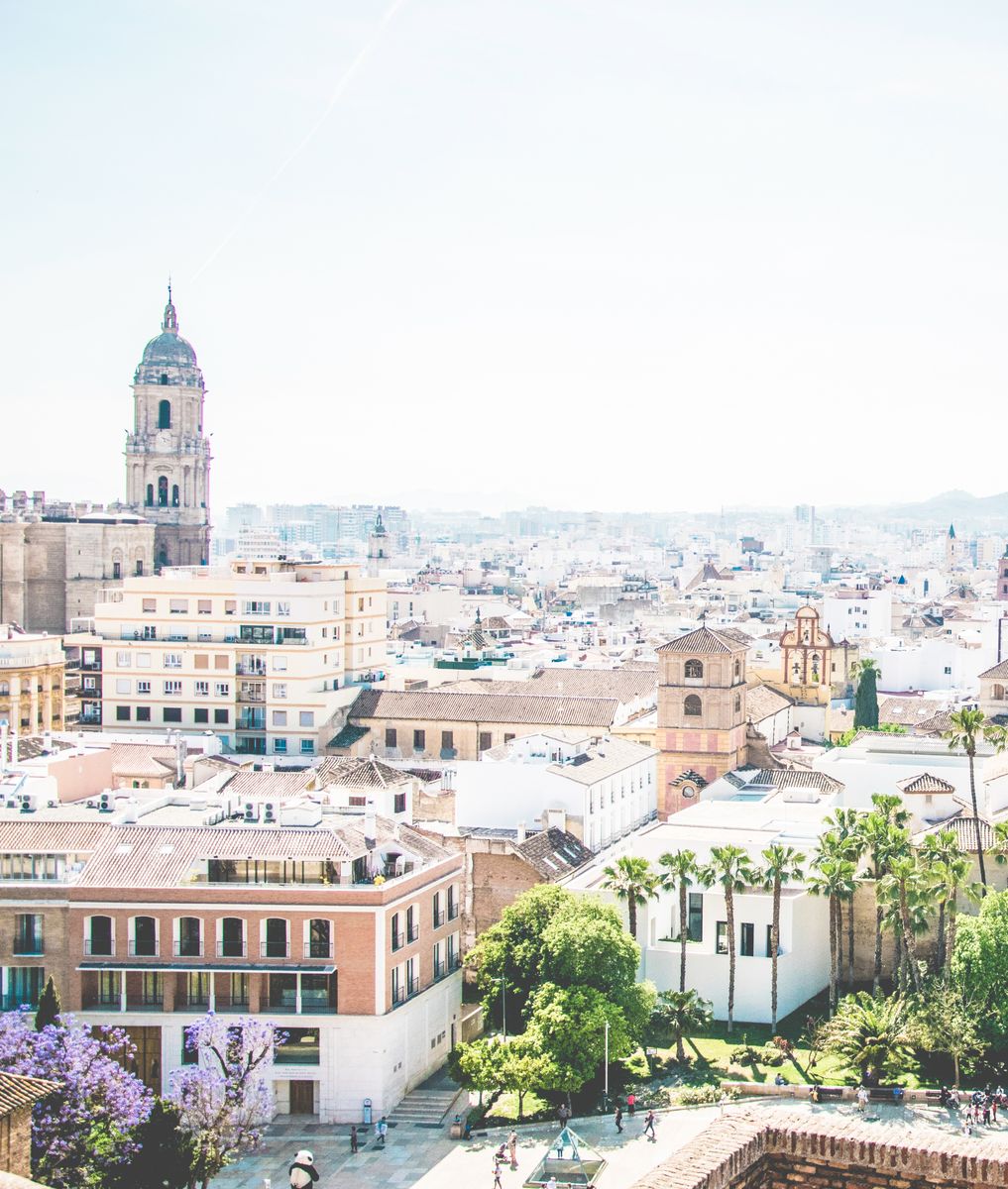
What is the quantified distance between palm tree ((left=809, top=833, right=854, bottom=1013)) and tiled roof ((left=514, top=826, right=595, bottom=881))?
384 inches

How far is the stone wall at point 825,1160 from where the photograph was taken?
13148 millimetres

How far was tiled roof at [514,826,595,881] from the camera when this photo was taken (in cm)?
5428

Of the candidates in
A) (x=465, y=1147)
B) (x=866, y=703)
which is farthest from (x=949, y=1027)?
(x=866, y=703)

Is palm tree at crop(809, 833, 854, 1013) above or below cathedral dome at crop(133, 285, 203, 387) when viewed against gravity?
below

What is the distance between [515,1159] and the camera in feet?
128

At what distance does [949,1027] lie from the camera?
42812 mm

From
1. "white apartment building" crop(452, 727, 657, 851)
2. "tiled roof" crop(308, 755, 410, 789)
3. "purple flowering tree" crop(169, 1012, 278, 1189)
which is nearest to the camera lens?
"purple flowering tree" crop(169, 1012, 278, 1189)

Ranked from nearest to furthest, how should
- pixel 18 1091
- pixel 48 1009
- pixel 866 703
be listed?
1. pixel 18 1091
2. pixel 48 1009
3. pixel 866 703

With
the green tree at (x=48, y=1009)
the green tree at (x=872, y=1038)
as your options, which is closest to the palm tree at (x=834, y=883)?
the green tree at (x=872, y=1038)

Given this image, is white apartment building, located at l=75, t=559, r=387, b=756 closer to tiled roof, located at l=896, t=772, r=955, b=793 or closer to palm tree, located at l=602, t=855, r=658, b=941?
tiled roof, located at l=896, t=772, r=955, b=793

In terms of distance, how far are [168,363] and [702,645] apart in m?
78.2

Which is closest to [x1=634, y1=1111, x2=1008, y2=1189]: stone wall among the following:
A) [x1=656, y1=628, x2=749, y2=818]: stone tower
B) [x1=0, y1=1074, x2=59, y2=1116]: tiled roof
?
[x1=0, y1=1074, x2=59, y2=1116]: tiled roof

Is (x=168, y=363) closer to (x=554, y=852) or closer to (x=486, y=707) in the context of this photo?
(x=486, y=707)

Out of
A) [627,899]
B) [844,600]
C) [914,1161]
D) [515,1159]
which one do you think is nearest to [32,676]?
[627,899]
